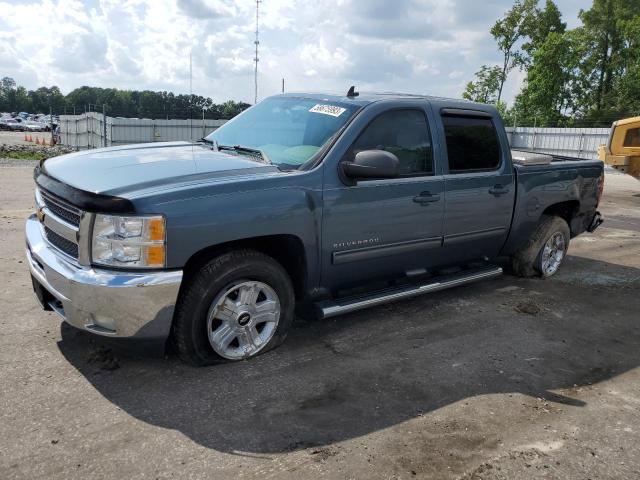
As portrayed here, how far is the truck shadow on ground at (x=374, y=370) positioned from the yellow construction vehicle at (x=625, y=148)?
31.6 feet

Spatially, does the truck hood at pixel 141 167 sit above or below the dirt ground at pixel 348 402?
above

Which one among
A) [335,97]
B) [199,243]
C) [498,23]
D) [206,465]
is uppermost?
[498,23]

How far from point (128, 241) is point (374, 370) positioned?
185cm

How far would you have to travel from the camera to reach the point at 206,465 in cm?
280

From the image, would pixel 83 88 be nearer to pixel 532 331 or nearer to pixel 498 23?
pixel 498 23

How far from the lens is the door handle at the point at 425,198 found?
4637 millimetres

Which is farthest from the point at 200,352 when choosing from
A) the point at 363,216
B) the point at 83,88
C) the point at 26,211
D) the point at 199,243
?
the point at 83,88

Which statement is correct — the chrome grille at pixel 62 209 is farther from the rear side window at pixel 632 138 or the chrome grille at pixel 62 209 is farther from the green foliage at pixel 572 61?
the green foliage at pixel 572 61

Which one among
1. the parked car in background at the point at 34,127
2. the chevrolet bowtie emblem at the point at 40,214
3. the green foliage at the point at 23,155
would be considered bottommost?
the parked car in background at the point at 34,127

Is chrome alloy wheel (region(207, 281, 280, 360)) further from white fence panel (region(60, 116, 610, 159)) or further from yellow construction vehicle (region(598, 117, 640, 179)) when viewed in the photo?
white fence panel (region(60, 116, 610, 159))

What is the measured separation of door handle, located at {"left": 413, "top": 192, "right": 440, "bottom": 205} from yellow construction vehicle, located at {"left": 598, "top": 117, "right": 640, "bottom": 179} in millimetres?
10967

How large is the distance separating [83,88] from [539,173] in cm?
10585

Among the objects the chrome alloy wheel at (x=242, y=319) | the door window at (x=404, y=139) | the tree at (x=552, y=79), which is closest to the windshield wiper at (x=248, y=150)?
the door window at (x=404, y=139)

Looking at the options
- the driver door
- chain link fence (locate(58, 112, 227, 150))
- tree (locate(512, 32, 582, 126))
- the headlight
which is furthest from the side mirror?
tree (locate(512, 32, 582, 126))
